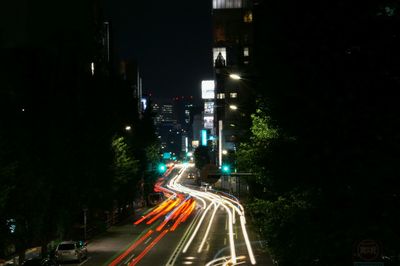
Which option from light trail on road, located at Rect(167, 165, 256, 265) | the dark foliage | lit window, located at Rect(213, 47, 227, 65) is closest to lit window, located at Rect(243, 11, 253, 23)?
lit window, located at Rect(213, 47, 227, 65)

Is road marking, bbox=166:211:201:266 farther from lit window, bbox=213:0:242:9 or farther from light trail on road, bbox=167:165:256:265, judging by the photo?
lit window, bbox=213:0:242:9

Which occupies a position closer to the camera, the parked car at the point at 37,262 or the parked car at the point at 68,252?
the parked car at the point at 37,262

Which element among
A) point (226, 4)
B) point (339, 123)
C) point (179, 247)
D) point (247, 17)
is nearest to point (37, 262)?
point (179, 247)

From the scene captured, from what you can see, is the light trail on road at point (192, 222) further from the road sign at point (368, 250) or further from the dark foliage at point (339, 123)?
the road sign at point (368, 250)

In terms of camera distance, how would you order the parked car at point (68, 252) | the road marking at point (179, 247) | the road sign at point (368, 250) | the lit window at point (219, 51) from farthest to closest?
the lit window at point (219, 51) < the road marking at point (179, 247) < the parked car at point (68, 252) < the road sign at point (368, 250)

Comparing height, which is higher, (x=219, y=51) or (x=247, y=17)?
(x=247, y=17)

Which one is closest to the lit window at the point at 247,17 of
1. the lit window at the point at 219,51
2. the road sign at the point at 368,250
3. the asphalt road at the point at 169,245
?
the lit window at the point at 219,51

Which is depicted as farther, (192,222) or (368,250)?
(192,222)

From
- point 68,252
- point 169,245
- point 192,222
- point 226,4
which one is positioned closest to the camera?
point 68,252

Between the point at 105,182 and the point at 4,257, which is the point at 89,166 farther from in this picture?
the point at 4,257

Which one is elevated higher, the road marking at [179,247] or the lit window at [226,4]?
the lit window at [226,4]

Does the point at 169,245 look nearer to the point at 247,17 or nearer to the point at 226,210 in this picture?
the point at 226,210

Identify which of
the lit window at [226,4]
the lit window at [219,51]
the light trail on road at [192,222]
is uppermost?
the lit window at [226,4]

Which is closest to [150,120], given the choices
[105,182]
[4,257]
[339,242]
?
[105,182]
